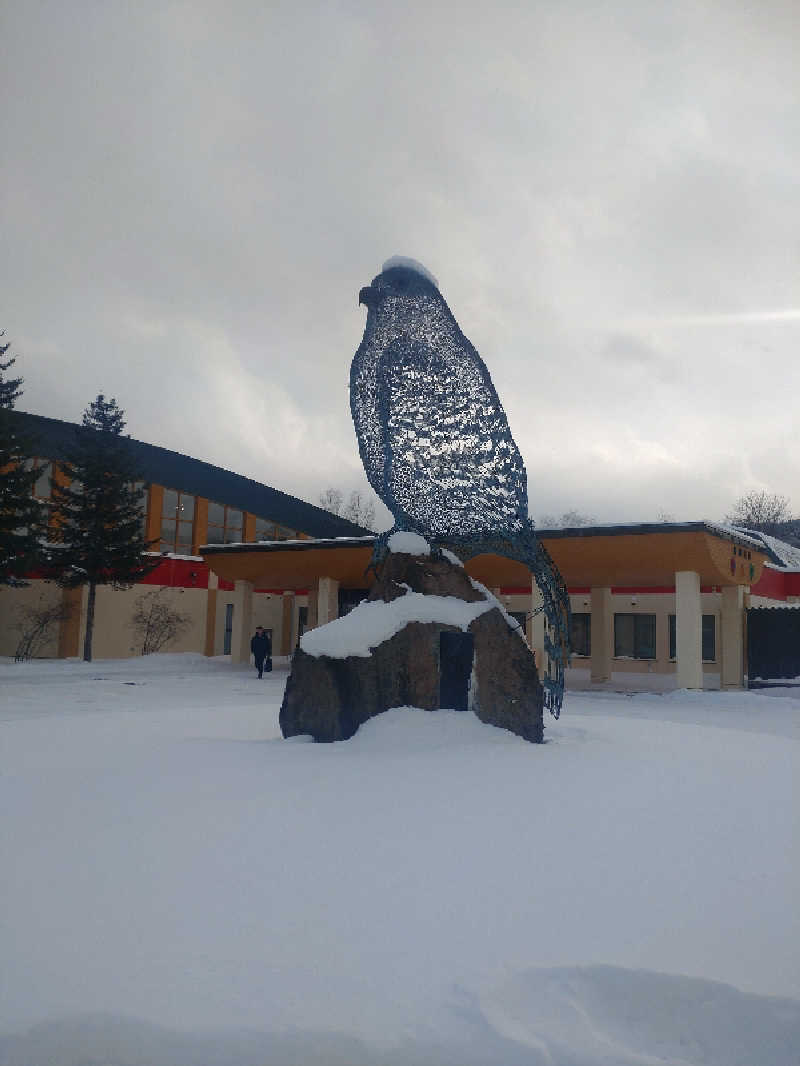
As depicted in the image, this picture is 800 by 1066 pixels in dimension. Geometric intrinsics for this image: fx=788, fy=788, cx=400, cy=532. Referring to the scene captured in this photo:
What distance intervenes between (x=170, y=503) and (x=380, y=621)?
→ 2913 centimetres

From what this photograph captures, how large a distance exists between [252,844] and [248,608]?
2238 cm

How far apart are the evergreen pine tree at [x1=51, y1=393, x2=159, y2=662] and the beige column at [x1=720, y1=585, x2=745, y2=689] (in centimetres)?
1762

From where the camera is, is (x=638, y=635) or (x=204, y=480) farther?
(x=204, y=480)

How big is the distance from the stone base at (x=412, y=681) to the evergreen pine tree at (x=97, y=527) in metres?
19.5

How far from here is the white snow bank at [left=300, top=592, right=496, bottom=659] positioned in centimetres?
700

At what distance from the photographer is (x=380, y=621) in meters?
7.32

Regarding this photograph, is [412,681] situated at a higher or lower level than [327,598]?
lower

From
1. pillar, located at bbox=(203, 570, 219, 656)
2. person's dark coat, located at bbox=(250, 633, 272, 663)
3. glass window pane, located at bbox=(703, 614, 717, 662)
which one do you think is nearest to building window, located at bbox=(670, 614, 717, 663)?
glass window pane, located at bbox=(703, 614, 717, 662)

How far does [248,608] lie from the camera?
26.2 meters

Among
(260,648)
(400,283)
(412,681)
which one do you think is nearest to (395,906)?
(412,681)

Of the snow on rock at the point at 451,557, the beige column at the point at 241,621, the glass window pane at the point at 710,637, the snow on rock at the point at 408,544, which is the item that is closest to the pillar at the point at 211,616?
the beige column at the point at 241,621

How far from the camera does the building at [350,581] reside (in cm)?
1812

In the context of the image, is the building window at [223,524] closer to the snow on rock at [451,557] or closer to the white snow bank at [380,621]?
the snow on rock at [451,557]

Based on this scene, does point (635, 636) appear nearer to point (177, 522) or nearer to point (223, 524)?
point (223, 524)
